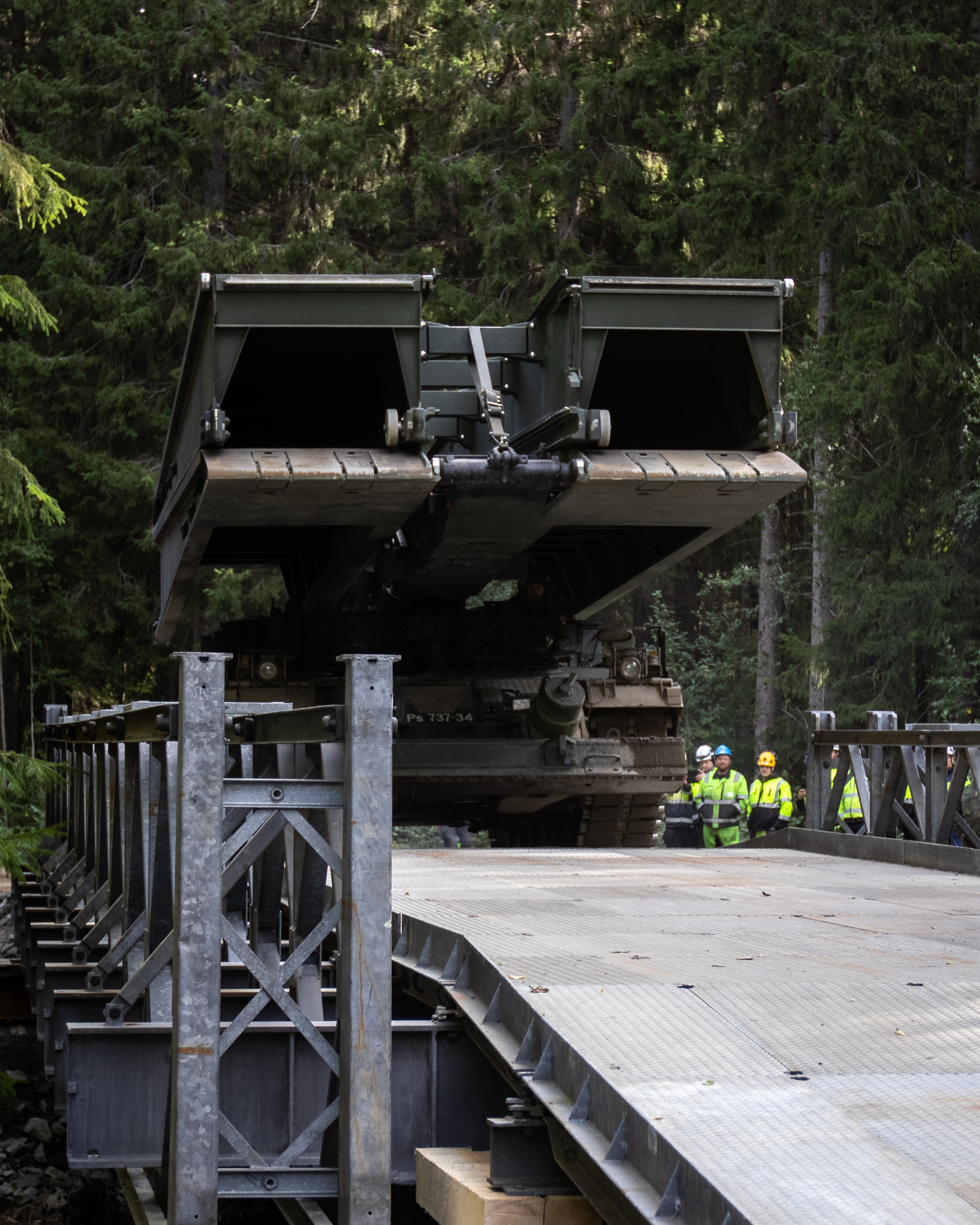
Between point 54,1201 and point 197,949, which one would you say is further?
point 54,1201

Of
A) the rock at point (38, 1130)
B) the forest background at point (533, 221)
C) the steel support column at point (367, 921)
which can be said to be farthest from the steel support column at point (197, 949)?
the forest background at point (533, 221)

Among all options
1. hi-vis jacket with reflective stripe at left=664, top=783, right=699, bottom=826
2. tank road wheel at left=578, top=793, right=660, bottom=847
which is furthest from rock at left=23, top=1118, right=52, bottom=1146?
hi-vis jacket with reflective stripe at left=664, top=783, right=699, bottom=826

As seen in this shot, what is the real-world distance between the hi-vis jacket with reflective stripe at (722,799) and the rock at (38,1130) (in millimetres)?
9447

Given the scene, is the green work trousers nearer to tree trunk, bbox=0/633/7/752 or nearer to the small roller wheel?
tree trunk, bbox=0/633/7/752

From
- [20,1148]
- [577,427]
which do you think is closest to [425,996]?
[20,1148]

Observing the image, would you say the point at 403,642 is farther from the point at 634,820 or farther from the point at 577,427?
the point at 577,427

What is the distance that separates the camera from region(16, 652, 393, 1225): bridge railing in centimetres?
396

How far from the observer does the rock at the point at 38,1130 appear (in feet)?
26.2

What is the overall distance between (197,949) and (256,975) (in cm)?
19

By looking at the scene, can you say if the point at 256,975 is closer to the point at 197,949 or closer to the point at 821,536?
the point at 197,949

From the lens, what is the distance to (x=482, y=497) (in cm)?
988

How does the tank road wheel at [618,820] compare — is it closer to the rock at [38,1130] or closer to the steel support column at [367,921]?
the rock at [38,1130]

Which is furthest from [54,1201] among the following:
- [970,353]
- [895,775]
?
[970,353]

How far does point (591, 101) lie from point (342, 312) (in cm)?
1749
